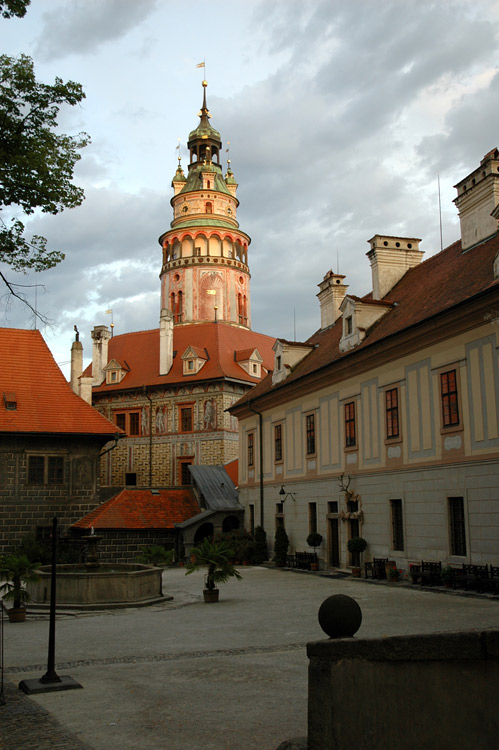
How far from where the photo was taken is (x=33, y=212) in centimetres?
1183

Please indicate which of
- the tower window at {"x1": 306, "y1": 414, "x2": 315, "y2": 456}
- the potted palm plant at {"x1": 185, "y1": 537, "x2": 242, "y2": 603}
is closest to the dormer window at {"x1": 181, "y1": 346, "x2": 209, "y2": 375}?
the tower window at {"x1": 306, "y1": 414, "x2": 315, "y2": 456}

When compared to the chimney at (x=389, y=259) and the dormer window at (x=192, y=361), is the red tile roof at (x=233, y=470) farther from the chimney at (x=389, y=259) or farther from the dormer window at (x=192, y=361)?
the chimney at (x=389, y=259)

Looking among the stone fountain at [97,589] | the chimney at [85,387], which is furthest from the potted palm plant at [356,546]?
the chimney at [85,387]

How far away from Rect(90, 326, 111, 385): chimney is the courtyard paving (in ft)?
107

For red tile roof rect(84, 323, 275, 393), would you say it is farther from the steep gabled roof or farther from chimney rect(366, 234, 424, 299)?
chimney rect(366, 234, 424, 299)

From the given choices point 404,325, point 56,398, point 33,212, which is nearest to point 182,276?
point 56,398

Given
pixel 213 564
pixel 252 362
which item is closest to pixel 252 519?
pixel 252 362

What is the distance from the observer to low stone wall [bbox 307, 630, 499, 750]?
4.89 meters

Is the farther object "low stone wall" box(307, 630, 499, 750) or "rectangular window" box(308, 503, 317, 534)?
"rectangular window" box(308, 503, 317, 534)

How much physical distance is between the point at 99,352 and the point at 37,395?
16.6 m

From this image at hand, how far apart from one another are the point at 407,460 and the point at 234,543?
13027 millimetres

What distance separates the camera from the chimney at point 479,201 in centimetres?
2172

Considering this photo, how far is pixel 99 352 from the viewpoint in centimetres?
5178

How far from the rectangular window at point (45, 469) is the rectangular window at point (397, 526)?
17444 mm
